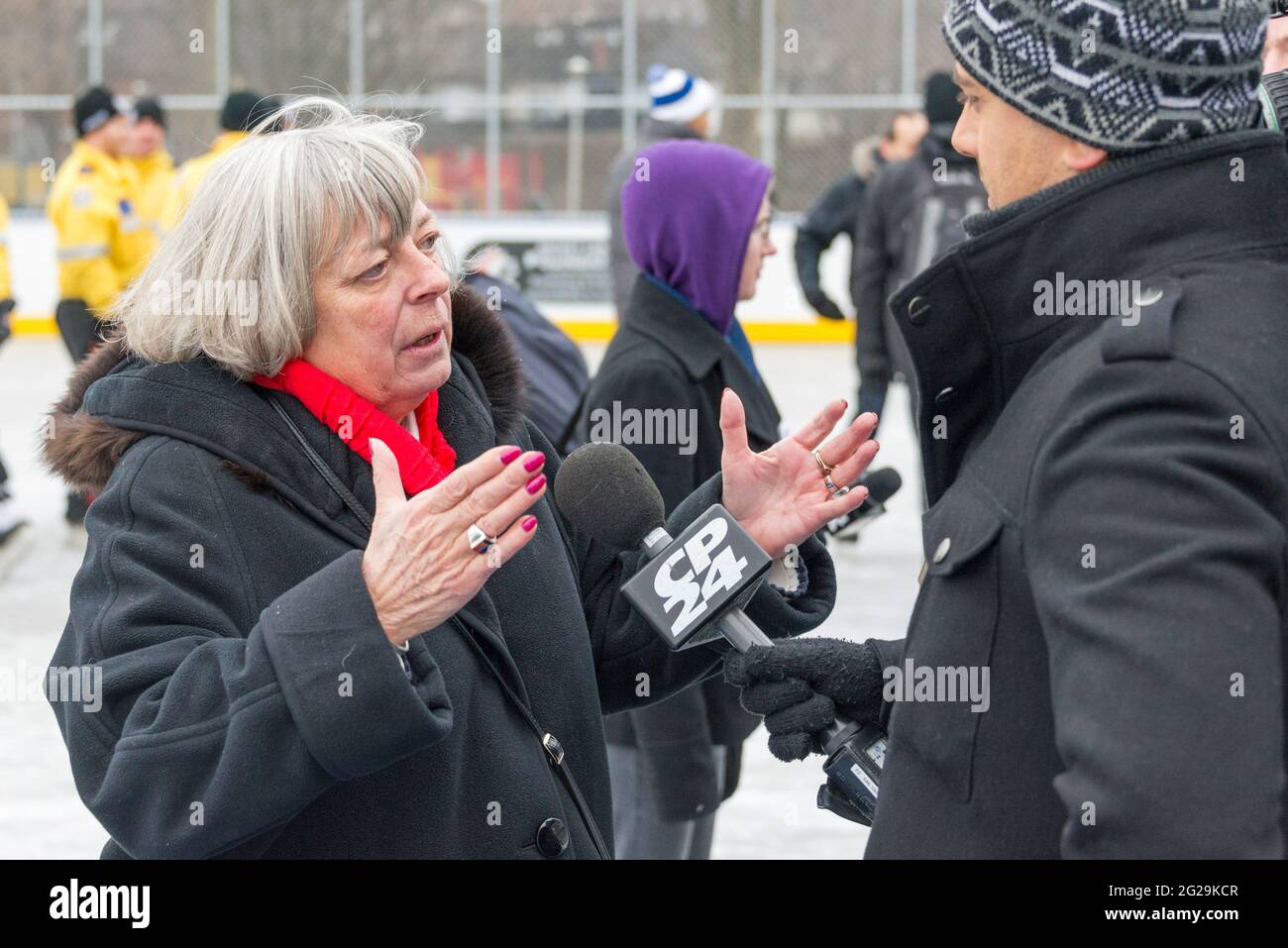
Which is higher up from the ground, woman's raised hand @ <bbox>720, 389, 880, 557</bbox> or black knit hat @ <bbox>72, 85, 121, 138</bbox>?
black knit hat @ <bbox>72, 85, 121, 138</bbox>

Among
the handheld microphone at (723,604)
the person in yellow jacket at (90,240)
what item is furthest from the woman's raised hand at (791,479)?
the person in yellow jacket at (90,240)

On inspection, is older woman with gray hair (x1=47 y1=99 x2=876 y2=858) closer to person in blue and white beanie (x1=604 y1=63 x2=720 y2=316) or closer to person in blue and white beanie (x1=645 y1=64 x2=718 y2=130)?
person in blue and white beanie (x1=604 y1=63 x2=720 y2=316)

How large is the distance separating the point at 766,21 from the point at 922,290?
16.2m

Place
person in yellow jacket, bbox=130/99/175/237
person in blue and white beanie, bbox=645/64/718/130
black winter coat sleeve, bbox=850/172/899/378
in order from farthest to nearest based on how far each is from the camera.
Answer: person in yellow jacket, bbox=130/99/175/237 → person in blue and white beanie, bbox=645/64/718/130 → black winter coat sleeve, bbox=850/172/899/378

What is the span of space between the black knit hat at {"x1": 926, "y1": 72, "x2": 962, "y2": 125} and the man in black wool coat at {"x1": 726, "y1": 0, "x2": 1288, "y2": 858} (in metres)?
5.25

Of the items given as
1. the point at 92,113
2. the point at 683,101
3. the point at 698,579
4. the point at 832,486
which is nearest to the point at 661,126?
the point at 683,101

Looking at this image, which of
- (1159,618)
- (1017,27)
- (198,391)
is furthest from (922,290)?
(198,391)

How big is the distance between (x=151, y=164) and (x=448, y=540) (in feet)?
24.4

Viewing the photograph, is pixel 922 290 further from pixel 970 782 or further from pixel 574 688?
pixel 574 688

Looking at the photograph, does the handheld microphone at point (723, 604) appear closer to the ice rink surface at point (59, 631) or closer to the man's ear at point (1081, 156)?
the man's ear at point (1081, 156)

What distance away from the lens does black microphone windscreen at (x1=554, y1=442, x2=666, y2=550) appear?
2.05 m

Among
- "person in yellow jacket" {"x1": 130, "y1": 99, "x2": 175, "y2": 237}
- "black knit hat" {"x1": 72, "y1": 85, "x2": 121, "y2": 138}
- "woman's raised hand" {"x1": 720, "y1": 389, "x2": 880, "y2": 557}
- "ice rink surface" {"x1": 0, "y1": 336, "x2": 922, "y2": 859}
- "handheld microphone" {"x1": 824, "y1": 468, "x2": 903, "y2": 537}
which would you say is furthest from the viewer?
"black knit hat" {"x1": 72, "y1": 85, "x2": 121, "y2": 138}

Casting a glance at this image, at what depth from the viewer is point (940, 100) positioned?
674cm

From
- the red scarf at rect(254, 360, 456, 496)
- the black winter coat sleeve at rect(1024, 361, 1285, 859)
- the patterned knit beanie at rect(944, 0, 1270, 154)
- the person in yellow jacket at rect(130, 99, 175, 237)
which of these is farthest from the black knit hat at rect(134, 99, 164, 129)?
the black winter coat sleeve at rect(1024, 361, 1285, 859)
